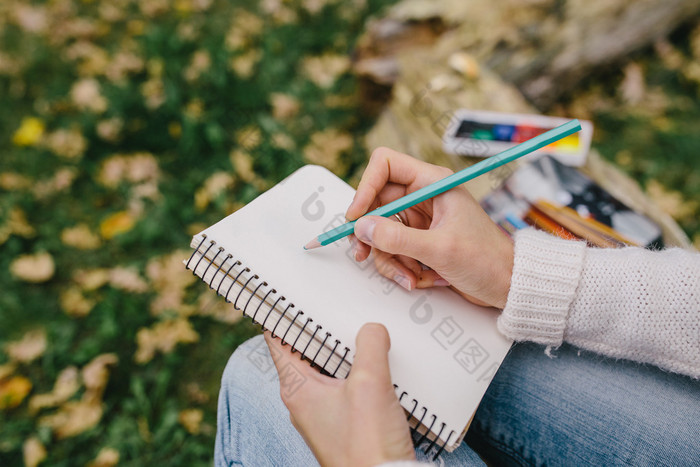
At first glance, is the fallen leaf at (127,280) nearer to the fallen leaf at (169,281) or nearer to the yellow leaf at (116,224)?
the fallen leaf at (169,281)

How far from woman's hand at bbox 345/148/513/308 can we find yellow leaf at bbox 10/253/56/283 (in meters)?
1.55

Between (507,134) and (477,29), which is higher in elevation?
(477,29)

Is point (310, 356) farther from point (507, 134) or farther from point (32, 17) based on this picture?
point (32, 17)

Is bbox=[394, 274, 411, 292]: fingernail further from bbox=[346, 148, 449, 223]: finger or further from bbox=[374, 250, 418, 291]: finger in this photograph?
bbox=[346, 148, 449, 223]: finger

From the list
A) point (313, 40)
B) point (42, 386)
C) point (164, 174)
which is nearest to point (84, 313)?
point (42, 386)

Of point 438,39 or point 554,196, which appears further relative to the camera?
point 438,39

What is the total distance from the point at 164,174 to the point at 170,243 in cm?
39

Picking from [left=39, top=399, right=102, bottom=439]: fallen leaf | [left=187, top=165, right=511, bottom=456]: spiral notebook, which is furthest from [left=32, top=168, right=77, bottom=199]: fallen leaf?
[left=187, top=165, right=511, bottom=456]: spiral notebook

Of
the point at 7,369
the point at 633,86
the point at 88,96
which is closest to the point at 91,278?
the point at 7,369

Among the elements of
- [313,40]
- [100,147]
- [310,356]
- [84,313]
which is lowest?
[310,356]

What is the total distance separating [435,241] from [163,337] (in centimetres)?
132

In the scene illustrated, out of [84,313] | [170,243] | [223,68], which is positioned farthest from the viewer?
[223,68]

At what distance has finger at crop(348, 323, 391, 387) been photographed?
0.86 meters

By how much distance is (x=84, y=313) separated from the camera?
1856mm
